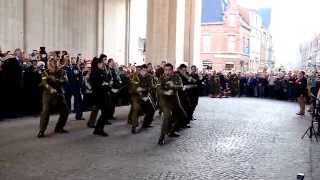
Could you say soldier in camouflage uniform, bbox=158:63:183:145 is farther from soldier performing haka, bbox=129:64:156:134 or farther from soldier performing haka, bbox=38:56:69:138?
soldier performing haka, bbox=38:56:69:138

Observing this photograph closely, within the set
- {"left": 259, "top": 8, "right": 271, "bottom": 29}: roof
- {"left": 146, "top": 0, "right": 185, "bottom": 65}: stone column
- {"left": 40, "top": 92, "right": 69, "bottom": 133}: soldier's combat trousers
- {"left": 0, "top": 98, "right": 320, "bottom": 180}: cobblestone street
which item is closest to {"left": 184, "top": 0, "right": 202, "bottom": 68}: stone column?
{"left": 146, "top": 0, "right": 185, "bottom": 65}: stone column

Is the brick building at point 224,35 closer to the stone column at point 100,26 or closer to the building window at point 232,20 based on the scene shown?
the building window at point 232,20

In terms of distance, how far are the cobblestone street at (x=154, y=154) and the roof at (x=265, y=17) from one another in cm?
4234

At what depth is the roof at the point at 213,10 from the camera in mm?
55812

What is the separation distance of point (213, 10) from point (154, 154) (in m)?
48.8

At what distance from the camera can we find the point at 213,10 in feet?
186

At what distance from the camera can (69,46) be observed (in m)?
25.7

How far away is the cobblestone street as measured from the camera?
7.75m

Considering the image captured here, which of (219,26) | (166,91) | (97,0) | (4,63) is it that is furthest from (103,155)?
(219,26)

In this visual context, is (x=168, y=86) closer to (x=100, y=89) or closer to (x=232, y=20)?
(x=100, y=89)

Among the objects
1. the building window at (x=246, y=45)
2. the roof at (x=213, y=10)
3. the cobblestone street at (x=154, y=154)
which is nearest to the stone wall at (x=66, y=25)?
the cobblestone street at (x=154, y=154)

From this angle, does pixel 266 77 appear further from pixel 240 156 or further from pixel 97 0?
pixel 240 156

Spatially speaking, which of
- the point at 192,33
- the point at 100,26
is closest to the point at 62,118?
the point at 100,26

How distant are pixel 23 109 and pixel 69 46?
1107 cm
